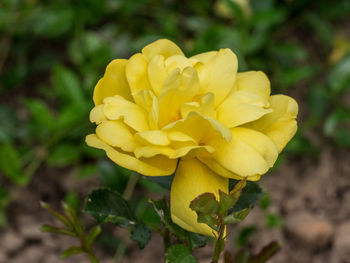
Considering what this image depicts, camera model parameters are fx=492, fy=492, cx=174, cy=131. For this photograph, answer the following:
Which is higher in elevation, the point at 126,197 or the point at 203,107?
the point at 203,107

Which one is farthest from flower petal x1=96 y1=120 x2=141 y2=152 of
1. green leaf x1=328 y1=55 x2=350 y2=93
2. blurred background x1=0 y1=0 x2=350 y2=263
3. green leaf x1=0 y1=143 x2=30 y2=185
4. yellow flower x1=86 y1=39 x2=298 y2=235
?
green leaf x1=328 y1=55 x2=350 y2=93

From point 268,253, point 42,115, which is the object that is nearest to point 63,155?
point 42,115

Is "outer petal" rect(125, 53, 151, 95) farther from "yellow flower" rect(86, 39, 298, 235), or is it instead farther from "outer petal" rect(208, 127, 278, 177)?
"outer petal" rect(208, 127, 278, 177)

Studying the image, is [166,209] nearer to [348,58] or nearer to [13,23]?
[348,58]

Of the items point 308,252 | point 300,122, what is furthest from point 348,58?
point 308,252

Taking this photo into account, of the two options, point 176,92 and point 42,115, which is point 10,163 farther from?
point 176,92

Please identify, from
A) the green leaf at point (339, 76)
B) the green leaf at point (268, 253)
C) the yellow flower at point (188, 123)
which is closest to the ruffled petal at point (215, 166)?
the yellow flower at point (188, 123)

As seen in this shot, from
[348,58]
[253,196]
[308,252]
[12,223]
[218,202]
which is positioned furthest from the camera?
[348,58]
